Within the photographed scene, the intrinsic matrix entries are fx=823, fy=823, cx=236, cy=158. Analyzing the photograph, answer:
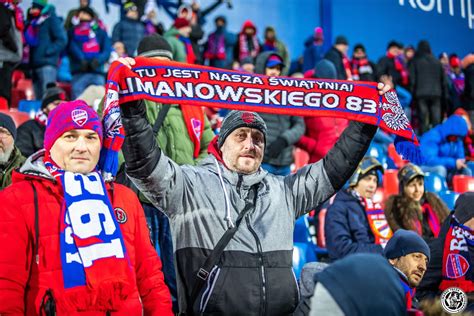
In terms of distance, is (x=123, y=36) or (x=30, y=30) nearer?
(x=30, y=30)

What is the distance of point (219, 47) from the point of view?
12.9 metres

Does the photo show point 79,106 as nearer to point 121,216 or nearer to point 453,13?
point 121,216

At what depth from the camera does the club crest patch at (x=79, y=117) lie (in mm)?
3420

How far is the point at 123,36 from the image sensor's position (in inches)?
424

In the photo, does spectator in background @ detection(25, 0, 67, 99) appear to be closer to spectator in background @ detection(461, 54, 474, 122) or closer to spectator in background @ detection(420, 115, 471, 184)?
spectator in background @ detection(420, 115, 471, 184)

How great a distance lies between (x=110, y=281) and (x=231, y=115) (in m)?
1.11

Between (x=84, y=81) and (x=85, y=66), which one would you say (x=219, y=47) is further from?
(x=84, y=81)

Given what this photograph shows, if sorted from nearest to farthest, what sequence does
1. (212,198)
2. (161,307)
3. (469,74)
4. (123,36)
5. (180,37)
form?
1. (161,307)
2. (212,198)
3. (180,37)
4. (123,36)
5. (469,74)

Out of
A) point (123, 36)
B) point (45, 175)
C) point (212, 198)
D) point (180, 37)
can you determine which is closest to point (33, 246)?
point (45, 175)

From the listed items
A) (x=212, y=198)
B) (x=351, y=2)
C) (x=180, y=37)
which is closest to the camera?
(x=212, y=198)

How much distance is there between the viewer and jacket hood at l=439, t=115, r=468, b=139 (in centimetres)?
986

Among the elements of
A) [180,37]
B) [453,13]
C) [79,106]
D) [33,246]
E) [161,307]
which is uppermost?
[453,13]

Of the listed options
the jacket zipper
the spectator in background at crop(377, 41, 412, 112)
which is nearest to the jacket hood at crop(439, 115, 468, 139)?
the spectator in background at crop(377, 41, 412, 112)

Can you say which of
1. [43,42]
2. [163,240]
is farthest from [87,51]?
[163,240]
